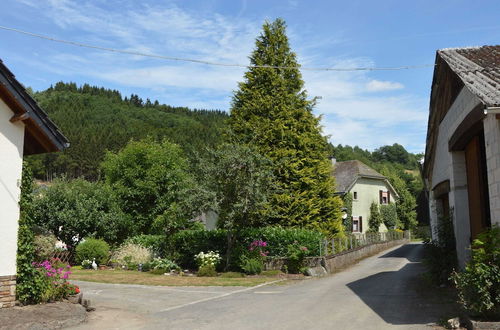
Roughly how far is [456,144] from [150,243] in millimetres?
18942

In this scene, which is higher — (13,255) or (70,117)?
(70,117)

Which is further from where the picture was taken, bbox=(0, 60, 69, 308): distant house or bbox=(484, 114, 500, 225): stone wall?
bbox=(0, 60, 69, 308): distant house

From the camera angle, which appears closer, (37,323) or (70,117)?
(37,323)

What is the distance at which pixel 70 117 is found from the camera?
8394cm

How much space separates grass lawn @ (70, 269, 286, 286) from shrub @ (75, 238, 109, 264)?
153 inches

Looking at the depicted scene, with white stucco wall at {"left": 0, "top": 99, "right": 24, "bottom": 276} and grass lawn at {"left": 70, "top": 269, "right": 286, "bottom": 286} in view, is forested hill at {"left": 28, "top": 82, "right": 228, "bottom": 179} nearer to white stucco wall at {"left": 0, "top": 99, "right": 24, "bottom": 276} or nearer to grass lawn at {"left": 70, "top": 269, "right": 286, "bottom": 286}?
grass lawn at {"left": 70, "top": 269, "right": 286, "bottom": 286}

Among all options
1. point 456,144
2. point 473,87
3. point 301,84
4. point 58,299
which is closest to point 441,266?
point 456,144

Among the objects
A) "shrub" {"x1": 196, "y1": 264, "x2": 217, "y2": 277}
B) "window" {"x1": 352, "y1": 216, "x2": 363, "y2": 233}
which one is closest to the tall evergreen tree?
"shrub" {"x1": 196, "y1": 264, "x2": 217, "y2": 277}

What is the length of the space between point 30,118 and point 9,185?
5.20 feet

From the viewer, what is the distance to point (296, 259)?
1984cm

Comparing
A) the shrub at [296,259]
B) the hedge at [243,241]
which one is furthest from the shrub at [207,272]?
the shrub at [296,259]

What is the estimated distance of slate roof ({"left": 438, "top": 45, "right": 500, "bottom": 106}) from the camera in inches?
322

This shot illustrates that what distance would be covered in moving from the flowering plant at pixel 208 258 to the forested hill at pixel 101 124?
41.9m

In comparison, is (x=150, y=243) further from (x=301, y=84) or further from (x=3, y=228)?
(x=3, y=228)
